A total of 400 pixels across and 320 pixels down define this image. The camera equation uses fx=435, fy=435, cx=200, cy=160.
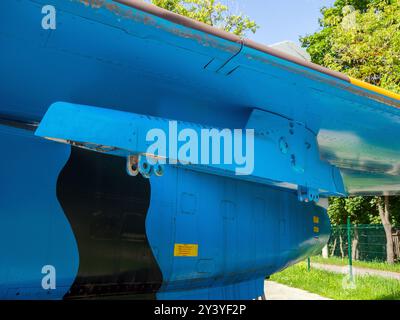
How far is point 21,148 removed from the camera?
9.16ft

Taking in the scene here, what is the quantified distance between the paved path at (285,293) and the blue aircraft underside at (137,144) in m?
6.72

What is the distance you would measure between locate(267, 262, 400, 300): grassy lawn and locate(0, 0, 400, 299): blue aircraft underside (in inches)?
280

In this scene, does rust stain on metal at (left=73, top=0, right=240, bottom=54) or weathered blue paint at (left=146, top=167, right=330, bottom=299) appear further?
weathered blue paint at (left=146, top=167, right=330, bottom=299)

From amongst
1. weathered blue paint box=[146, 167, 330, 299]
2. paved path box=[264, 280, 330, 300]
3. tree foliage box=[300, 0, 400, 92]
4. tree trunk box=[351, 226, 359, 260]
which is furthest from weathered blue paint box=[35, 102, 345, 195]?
tree trunk box=[351, 226, 359, 260]

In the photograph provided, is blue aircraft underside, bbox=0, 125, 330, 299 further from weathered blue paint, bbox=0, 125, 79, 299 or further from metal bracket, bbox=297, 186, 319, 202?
metal bracket, bbox=297, 186, 319, 202

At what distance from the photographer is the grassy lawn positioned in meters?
10.1

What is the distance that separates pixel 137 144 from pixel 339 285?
1075 centimetres

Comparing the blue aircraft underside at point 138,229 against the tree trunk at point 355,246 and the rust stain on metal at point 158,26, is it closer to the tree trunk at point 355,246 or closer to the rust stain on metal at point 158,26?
the rust stain on metal at point 158,26

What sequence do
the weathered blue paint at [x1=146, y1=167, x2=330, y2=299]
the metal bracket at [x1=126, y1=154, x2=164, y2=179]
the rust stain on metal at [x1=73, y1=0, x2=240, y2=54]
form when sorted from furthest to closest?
the weathered blue paint at [x1=146, y1=167, x2=330, y2=299] → the metal bracket at [x1=126, y1=154, x2=164, y2=179] → the rust stain on metal at [x1=73, y1=0, x2=240, y2=54]

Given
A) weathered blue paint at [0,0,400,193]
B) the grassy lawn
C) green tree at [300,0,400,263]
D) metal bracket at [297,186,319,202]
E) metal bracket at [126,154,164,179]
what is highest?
green tree at [300,0,400,263]
